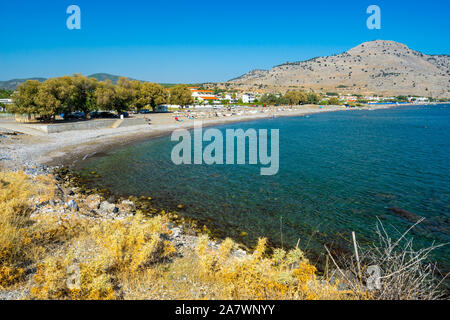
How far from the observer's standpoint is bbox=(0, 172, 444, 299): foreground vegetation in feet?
18.9

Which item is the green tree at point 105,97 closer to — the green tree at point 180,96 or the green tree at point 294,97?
the green tree at point 180,96

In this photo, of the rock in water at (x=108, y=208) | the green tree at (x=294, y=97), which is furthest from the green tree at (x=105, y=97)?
the green tree at (x=294, y=97)

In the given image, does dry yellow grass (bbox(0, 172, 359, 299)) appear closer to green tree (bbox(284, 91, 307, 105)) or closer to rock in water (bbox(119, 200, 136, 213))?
rock in water (bbox(119, 200, 136, 213))

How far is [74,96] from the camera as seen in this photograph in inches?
1684

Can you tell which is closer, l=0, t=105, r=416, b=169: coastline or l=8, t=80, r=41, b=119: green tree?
l=0, t=105, r=416, b=169: coastline

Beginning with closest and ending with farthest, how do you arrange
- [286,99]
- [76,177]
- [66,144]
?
[76,177], [66,144], [286,99]

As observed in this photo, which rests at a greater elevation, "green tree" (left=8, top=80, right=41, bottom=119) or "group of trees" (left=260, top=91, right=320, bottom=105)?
"group of trees" (left=260, top=91, right=320, bottom=105)

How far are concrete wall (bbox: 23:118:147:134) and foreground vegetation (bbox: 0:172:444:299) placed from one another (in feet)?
104

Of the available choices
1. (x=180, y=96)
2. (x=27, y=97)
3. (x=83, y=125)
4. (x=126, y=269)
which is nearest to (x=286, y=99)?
(x=180, y=96)

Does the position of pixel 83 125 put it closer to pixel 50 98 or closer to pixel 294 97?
pixel 50 98

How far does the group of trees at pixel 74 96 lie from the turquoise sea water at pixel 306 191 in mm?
17457

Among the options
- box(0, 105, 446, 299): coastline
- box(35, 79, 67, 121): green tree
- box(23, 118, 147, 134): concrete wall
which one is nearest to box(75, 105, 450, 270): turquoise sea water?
box(0, 105, 446, 299): coastline

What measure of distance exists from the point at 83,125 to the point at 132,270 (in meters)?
40.2
